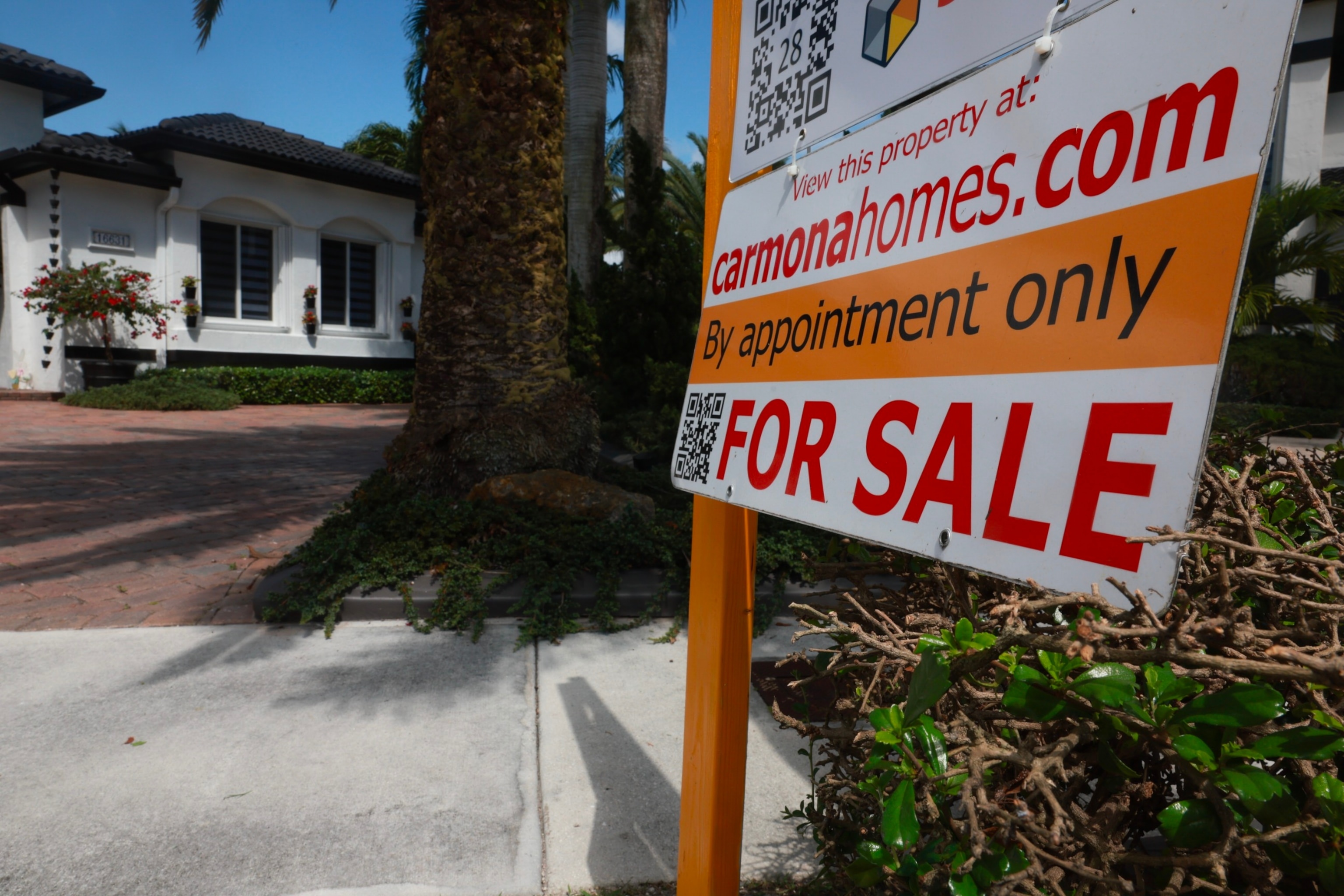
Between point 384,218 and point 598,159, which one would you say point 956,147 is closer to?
point 598,159

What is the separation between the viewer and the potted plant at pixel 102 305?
13.9 meters

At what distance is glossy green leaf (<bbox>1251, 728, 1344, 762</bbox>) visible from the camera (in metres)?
0.78

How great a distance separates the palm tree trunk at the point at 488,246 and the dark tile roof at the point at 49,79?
50.8ft

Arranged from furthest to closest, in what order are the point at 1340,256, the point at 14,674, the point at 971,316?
the point at 1340,256 < the point at 14,674 < the point at 971,316

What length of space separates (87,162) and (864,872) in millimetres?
17460

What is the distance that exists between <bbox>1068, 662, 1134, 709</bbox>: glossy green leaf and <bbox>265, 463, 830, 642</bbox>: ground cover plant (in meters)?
2.73

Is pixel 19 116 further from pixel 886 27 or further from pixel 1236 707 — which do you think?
pixel 1236 707

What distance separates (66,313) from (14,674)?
44.7 feet

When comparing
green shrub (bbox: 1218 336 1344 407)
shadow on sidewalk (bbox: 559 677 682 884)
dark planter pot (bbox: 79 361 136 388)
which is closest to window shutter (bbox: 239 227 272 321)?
dark planter pot (bbox: 79 361 136 388)

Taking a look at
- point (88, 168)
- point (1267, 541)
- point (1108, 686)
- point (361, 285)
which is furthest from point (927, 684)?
point (361, 285)

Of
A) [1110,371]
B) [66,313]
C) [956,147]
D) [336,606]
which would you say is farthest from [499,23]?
[66,313]

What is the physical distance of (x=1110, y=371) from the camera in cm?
92

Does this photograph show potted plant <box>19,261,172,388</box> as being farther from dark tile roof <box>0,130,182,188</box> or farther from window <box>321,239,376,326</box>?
window <box>321,239,376,326</box>

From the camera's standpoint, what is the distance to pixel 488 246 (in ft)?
17.3
